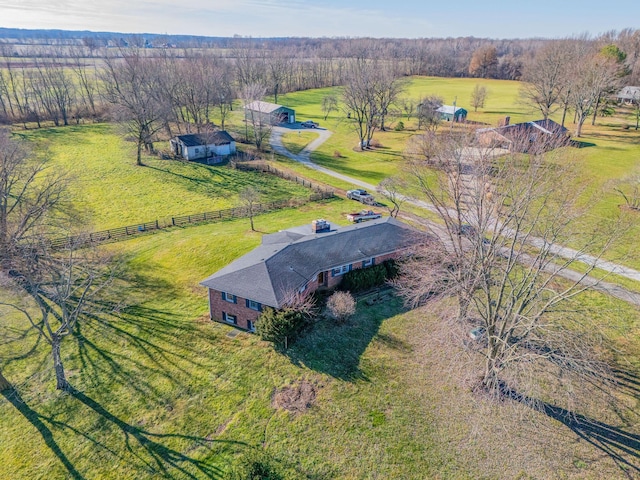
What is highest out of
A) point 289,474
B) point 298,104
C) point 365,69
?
point 365,69

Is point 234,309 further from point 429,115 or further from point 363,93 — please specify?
point 429,115

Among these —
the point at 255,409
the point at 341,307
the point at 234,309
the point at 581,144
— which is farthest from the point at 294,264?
the point at 581,144

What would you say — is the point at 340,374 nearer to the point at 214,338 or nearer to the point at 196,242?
the point at 214,338

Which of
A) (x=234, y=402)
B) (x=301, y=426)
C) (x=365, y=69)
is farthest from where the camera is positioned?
(x=365, y=69)

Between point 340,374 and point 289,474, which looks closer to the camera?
point 289,474

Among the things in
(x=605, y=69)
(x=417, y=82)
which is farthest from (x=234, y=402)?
(x=417, y=82)

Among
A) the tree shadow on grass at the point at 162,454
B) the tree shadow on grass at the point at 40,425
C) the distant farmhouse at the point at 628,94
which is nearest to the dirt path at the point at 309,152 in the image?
the tree shadow on grass at the point at 162,454

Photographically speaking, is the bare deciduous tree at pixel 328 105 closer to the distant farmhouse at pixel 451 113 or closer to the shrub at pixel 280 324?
the distant farmhouse at pixel 451 113

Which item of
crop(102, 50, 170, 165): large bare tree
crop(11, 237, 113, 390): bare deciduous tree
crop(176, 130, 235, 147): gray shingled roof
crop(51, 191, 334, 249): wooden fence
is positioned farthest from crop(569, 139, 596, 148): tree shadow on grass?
crop(11, 237, 113, 390): bare deciduous tree
